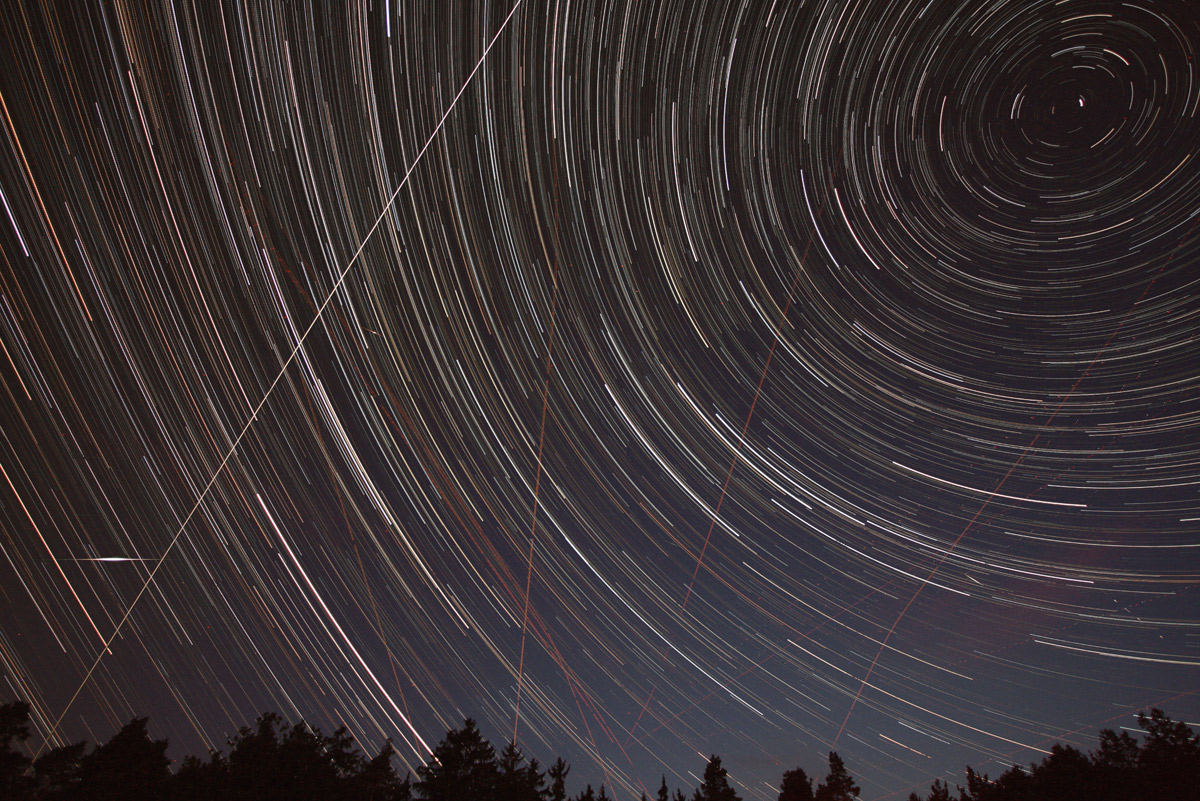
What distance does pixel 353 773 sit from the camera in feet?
81.6

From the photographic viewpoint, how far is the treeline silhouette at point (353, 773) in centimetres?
2030

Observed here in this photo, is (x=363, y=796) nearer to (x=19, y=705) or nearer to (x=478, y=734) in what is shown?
(x=478, y=734)

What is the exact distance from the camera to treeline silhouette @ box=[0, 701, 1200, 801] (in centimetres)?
2030

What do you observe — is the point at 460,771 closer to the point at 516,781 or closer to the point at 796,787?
the point at 516,781

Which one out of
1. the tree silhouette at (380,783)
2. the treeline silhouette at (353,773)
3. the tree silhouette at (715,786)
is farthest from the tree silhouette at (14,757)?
the tree silhouette at (715,786)

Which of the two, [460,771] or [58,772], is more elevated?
[460,771]

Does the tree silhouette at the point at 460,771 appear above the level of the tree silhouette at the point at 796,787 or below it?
below

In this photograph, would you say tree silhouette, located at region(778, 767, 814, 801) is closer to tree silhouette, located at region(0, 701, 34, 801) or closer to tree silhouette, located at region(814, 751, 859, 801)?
tree silhouette, located at region(814, 751, 859, 801)

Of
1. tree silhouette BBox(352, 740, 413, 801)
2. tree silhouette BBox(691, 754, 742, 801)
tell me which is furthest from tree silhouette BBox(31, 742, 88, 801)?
tree silhouette BBox(691, 754, 742, 801)

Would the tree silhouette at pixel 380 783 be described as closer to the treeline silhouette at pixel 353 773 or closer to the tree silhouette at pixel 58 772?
the treeline silhouette at pixel 353 773

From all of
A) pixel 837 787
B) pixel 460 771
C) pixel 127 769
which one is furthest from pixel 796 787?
pixel 127 769

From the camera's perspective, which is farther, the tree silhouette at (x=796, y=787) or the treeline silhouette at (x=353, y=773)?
the tree silhouette at (x=796, y=787)

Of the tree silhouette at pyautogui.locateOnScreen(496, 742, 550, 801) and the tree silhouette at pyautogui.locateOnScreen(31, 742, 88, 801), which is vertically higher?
the tree silhouette at pyautogui.locateOnScreen(496, 742, 550, 801)

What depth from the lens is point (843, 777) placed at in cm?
2888
